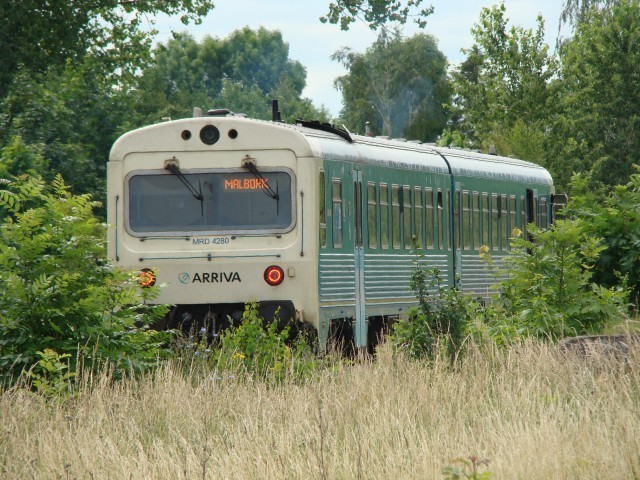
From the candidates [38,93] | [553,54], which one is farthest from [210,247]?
[553,54]

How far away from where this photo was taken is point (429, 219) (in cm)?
2033

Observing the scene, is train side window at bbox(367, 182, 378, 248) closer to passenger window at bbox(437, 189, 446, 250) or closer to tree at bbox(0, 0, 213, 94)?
passenger window at bbox(437, 189, 446, 250)

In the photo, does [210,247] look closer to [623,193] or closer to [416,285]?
[416,285]

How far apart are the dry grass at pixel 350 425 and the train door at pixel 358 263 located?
5.21 metres

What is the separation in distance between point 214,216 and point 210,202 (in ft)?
0.52

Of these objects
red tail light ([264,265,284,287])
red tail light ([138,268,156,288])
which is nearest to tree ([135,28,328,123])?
red tail light ([264,265,284,287])

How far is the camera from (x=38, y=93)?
35438 millimetres

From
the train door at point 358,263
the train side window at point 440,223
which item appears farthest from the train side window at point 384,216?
the train side window at point 440,223

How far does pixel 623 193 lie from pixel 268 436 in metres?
10.7

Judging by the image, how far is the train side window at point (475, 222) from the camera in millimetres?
22156

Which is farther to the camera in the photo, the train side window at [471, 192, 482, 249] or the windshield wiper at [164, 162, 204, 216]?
the train side window at [471, 192, 482, 249]

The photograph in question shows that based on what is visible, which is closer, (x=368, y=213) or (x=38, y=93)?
(x=368, y=213)

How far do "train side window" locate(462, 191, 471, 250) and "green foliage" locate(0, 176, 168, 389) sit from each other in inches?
411

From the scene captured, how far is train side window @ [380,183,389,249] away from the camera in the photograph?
18453mm
